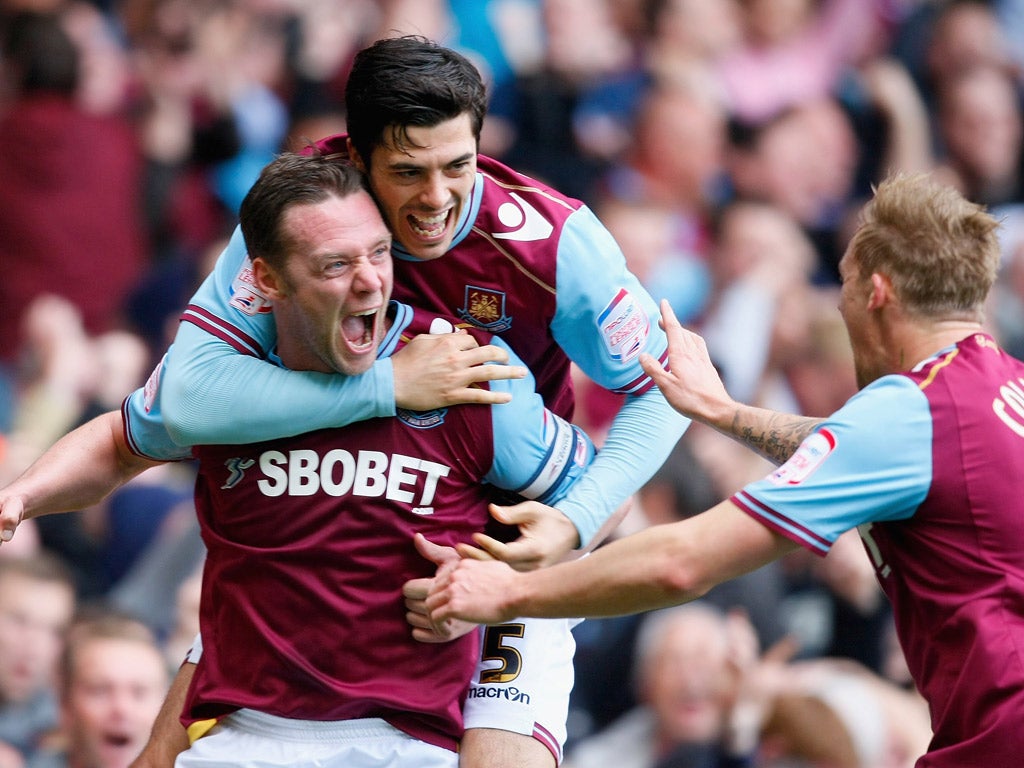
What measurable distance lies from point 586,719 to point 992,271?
10.8 ft

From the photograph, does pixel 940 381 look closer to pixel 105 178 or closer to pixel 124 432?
pixel 124 432

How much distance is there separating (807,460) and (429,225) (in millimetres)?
1061

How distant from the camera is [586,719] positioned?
617 centimetres

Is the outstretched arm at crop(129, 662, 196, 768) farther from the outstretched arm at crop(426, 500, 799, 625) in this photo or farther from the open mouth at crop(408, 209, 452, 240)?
the open mouth at crop(408, 209, 452, 240)

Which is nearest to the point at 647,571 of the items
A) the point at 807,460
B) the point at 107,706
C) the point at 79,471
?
the point at 807,460

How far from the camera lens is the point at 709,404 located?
364 cm

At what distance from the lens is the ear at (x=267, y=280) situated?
3.54m

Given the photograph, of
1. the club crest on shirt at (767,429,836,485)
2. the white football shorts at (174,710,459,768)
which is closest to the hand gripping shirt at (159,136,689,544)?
the club crest on shirt at (767,429,836,485)

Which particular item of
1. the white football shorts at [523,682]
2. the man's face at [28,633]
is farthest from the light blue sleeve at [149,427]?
the man's face at [28,633]

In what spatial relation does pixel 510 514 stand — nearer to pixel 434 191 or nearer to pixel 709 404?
pixel 709 404

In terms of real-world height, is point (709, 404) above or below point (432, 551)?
above

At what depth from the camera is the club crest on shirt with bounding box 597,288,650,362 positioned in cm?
370

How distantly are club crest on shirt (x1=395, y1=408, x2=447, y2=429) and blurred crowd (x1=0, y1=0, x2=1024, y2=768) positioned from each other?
7.46 ft

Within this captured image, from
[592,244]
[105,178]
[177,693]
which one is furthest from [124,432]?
[105,178]
